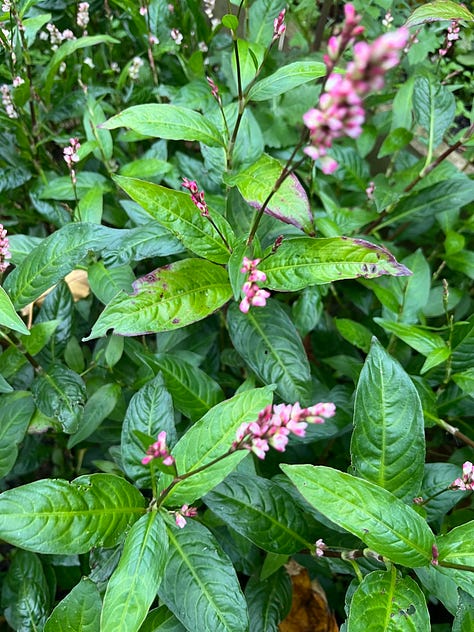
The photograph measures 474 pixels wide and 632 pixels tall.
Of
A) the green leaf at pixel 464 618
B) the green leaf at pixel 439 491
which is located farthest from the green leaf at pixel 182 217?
the green leaf at pixel 464 618

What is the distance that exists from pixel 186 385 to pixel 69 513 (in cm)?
37

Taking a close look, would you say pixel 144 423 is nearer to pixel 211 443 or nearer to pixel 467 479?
pixel 211 443

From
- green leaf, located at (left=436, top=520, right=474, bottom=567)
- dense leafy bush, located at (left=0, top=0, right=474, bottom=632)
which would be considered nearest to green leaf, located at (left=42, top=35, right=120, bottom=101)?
dense leafy bush, located at (left=0, top=0, right=474, bottom=632)

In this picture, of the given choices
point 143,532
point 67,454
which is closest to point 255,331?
point 143,532

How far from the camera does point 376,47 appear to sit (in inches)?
15.4

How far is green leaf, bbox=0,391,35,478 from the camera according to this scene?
3.64ft

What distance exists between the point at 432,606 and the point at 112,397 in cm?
98

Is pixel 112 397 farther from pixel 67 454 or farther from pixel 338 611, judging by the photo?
pixel 338 611

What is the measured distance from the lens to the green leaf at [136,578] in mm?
768

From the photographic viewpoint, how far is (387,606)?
84cm

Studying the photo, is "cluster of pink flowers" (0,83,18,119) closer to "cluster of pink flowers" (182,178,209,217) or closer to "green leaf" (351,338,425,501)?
"cluster of pink flowers" (182,178,209,217)

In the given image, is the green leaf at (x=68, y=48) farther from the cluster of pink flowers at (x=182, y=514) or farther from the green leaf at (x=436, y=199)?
the cluster of pink flowers at (x=182, y=514)

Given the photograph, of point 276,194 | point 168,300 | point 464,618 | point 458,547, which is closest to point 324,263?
point 276,194

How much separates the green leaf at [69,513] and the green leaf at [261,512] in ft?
0.50
